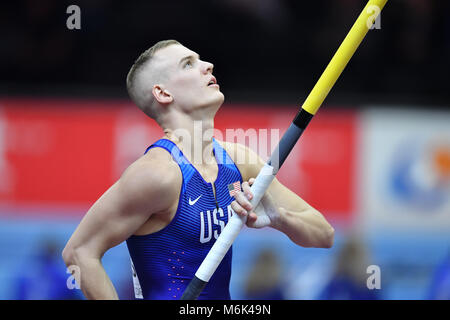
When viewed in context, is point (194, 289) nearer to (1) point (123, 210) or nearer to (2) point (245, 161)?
(1) point (123, 210)

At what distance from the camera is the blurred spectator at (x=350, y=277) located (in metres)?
6.12

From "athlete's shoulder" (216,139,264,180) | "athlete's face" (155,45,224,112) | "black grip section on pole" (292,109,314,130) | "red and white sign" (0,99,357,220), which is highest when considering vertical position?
"athlete's face" (155,45,224,112)

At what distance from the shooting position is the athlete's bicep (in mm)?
2934

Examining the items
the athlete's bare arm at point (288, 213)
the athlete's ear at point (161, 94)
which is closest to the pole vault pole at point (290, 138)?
the athlete's bare arm at point (288, 213)

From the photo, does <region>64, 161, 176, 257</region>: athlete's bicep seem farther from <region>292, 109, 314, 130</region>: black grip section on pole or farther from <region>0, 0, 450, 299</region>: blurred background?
<region>0, 0, 450, 299</region>: blurred background

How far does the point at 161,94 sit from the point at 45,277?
3.60m

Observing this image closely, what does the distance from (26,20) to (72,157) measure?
6.48 feet

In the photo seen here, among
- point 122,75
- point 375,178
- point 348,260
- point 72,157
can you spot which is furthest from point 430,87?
point 72,157

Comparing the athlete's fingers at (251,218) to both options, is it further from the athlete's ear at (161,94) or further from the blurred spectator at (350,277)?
the blurred spectator at (350,277)

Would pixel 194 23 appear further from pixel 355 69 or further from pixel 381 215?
pixel 381 215

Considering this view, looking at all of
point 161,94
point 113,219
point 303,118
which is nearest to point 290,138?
point 303,118

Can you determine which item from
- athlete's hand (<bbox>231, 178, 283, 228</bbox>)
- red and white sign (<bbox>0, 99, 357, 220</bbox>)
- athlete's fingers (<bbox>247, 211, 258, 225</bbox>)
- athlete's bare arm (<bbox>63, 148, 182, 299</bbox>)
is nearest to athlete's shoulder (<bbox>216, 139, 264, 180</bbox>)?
athlete's hand (<bbox>231, 178, 283, 228</bbox>)

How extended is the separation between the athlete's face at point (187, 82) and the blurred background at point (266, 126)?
320 cm
